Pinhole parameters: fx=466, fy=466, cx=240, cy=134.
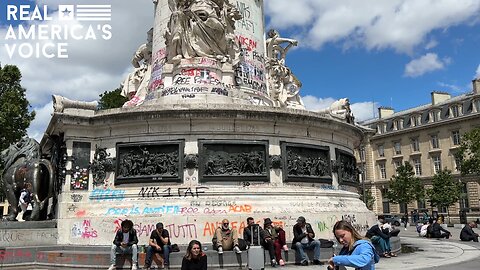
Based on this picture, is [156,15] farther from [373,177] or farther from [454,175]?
[373,177]

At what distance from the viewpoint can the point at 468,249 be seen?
16844 millimetres

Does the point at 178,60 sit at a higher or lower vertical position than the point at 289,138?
higher

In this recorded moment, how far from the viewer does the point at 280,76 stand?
2492 cm

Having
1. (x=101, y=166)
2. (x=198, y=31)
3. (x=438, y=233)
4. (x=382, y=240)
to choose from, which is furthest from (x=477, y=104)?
(x=101, y=166)

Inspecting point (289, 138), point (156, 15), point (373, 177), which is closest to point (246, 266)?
point (289, 138)

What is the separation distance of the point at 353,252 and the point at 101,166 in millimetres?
12025

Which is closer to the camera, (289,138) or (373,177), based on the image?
(289,138)

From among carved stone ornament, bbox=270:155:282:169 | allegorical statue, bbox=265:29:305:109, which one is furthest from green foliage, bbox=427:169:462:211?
carved stone ornament, bbox=270:155:282:169

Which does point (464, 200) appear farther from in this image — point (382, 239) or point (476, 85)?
point (382, 239)

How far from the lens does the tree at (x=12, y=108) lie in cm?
3434

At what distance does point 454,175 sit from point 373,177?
16.7 meters

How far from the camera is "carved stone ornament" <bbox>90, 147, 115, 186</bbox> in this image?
1522cm

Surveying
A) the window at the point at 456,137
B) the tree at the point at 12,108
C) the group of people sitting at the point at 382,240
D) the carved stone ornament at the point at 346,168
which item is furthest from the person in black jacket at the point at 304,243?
the window at the point at 456,137

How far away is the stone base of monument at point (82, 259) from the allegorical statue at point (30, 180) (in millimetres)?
2747
